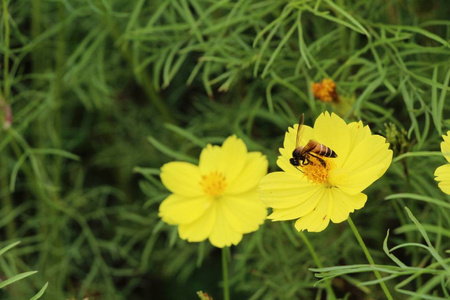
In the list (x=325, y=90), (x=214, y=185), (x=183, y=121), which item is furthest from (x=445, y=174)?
(x=183, y=121)

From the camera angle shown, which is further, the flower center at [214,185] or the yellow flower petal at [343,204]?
the flower center at [214,185]

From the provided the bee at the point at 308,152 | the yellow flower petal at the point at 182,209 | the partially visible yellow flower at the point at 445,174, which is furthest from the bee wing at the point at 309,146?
the yellow flower petal at the point at 182,209

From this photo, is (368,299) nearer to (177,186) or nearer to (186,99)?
(177,186)

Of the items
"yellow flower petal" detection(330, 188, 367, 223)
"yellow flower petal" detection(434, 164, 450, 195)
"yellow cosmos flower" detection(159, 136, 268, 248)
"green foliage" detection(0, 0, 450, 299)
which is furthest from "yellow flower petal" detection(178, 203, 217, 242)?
"yellow flower petal" detection(434, 164, 450, 195)

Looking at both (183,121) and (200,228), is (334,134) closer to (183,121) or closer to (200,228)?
(200,228)

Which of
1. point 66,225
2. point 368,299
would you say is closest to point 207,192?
point 368,299

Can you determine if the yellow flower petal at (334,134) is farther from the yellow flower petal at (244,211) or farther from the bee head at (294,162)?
the yellow flower petal at (244,211)
